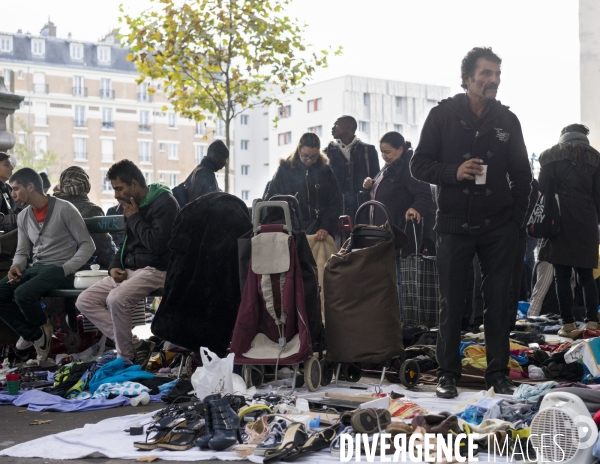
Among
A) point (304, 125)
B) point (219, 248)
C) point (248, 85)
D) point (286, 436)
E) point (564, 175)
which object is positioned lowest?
point (286, 436)

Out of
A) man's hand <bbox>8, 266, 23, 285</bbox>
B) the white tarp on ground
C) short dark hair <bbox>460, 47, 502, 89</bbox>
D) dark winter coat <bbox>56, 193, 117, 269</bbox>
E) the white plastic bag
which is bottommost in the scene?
the white tarp on ground

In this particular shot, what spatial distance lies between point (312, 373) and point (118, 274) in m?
2.29

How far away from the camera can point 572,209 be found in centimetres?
1031

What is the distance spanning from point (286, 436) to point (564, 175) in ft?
20.6

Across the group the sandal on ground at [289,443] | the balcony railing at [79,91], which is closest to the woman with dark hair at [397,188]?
the sandal on ground at [289,443]

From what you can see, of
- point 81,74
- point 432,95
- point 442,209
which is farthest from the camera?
point 432,95

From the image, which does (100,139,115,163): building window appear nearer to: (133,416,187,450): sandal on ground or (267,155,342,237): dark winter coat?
(267,155,342,237): dark winter coat

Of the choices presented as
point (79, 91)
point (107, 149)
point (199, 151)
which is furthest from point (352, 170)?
point (199, 151)

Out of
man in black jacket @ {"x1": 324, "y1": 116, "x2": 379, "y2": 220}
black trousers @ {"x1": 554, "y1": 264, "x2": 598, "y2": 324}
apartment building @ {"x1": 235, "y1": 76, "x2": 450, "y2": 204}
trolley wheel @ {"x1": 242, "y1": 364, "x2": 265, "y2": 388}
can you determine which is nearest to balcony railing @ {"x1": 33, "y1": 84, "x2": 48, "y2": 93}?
apartment building @ {"x1": 235, "y1": 76, "x2": 450, "y2": 204}

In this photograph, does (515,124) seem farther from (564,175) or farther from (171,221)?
(564,175)

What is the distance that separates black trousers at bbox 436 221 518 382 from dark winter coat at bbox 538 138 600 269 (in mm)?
3917

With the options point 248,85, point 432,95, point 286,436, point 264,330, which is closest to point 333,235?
point 264,330

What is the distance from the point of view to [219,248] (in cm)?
755

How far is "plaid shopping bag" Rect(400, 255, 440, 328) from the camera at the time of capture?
375 inches
